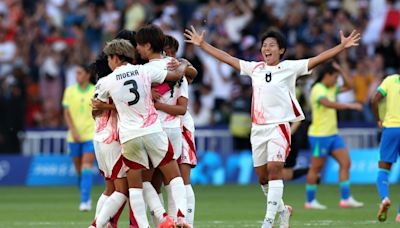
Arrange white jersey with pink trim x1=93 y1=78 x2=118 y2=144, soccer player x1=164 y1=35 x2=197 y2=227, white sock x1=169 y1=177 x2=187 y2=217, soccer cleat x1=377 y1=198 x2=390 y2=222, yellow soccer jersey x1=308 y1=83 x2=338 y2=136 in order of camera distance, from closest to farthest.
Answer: white sock x1=169 y1=177 x2=187 y2=217 → white jersey with pink trim x1=93 y1=78 x2=118 y2=144 → soccer player x1=164 y1=35 x2=197 y2=227 → soccer cleat x1=377 y1=198 x2=390 y2=222 → yellow soccer jersey x1=308 y1=83 x2=338 y2=136

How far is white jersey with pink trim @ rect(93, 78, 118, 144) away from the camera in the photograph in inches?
570

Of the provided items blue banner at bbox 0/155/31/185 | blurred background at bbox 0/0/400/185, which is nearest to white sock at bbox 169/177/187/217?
blurred background at bbox 0/0/400/185

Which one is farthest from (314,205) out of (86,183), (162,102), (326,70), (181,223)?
(181,223)

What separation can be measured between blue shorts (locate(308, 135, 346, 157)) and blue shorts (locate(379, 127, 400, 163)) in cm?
343

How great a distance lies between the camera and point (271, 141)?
50.2 ft

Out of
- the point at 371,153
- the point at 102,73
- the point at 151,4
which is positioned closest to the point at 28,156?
the point at 151,4

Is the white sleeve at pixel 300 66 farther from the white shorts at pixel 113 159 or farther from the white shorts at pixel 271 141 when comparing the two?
the white shorts at pixel 113 159

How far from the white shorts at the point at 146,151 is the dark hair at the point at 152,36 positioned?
3.43ft

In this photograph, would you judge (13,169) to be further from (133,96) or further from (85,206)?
(133,96)

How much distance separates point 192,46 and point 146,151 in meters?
15.9

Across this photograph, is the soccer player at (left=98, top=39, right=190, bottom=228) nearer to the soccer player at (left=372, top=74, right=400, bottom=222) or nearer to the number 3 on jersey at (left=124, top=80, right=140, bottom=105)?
the number 3 on jersey at (left=124, top=80, right=140, bottom=105)

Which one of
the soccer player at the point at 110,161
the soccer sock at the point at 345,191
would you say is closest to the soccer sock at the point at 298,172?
the soccer sock at the point at 345,191

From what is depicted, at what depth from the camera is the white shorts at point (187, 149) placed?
15055mm

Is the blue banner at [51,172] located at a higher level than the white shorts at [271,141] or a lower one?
lower
